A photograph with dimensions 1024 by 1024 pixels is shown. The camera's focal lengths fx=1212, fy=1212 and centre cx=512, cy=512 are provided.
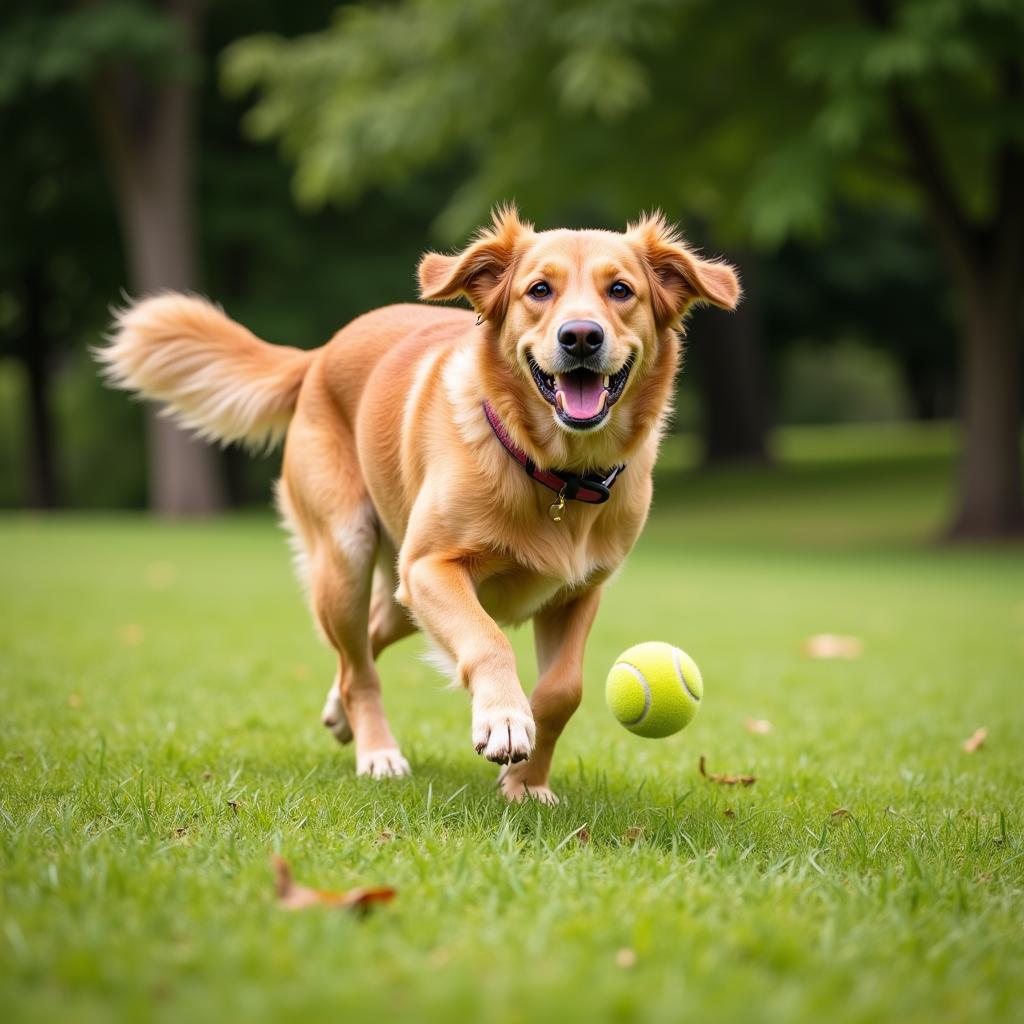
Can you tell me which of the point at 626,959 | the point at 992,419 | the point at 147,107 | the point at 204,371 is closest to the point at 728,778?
the point at 626,959

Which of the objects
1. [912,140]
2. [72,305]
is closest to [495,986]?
[912,140]

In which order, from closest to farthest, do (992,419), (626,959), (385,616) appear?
(626,959) < (385,616) < (992,419)

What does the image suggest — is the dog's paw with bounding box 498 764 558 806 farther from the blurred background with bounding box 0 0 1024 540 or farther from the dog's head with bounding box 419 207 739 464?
the blurred background with bounding box 0 0 1024 540

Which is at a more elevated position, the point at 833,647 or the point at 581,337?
the point at 581,337

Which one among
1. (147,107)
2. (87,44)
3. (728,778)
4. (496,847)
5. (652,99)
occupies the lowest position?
(728,778)

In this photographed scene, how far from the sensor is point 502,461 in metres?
3.96

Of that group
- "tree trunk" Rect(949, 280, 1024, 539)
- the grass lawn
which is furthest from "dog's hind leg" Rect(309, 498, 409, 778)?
"tree trunk" Rect(949, 280, 1024, 539)

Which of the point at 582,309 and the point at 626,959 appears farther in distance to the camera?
the point at 582,309

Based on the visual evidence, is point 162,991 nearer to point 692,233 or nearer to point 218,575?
point 218,575

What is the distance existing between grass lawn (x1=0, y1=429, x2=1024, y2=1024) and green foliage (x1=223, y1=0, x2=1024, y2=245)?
27.2ft

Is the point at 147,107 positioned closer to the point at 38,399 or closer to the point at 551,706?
the point at 38,399

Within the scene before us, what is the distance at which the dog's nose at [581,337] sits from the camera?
379cm

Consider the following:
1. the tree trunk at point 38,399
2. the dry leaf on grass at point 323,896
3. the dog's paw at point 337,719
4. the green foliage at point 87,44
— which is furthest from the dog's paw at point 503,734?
the tree trunk at point 38,399

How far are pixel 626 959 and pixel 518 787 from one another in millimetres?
1700
